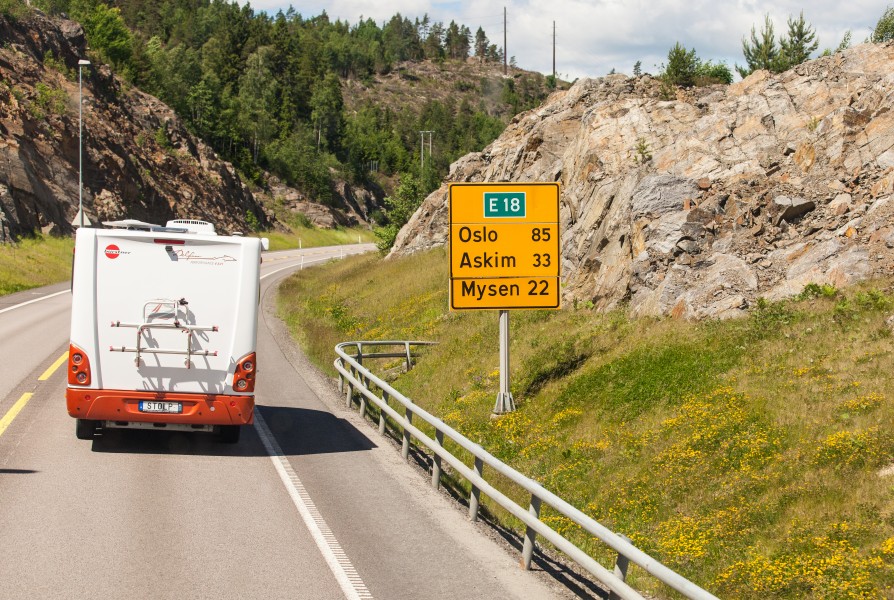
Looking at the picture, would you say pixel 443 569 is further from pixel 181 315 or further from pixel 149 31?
pixel 149 31

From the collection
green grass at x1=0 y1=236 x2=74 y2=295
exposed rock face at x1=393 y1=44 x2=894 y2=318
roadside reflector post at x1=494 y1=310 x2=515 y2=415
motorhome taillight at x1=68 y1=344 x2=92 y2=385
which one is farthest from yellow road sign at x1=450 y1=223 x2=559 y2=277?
green grass at x1=0 y1=236 x2=74 y2=295

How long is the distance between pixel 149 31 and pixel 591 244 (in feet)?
541

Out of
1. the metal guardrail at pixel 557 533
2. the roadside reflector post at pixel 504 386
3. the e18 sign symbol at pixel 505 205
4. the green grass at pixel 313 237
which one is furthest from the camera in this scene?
the green grass at pixel 313 237

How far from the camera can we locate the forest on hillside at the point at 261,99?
99625 mm

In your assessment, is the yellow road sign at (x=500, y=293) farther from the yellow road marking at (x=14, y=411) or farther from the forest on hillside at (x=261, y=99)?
the forest on hillside at (x=261, y=99)

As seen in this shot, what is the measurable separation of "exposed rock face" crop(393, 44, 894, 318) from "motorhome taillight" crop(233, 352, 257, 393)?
321 inches

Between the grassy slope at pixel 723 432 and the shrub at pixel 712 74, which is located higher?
the shrub at pixel 712 74

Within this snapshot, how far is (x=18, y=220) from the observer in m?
52.1

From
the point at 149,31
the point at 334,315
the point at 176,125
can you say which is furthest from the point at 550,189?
the point at 149,31

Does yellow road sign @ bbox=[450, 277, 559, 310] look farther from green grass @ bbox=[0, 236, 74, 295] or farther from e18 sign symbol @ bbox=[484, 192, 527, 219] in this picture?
green grass @ bbox=[0, 236, 74, 295]

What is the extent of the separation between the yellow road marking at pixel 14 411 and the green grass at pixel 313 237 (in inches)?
2667

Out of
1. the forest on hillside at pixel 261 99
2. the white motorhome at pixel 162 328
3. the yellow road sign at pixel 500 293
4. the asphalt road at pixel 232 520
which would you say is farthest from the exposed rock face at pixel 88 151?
the white motorhome at pixel 162 328

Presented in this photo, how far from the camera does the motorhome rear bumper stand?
12.5 m

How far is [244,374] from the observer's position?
12.9 metres
